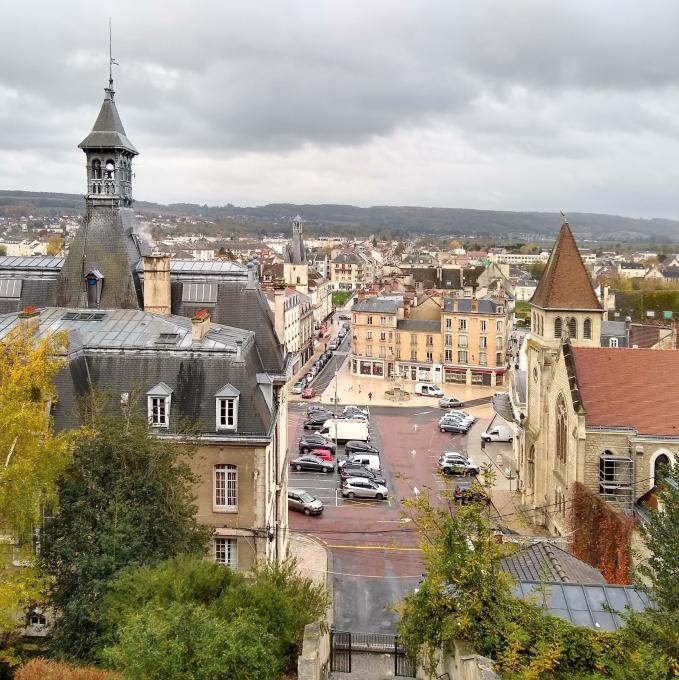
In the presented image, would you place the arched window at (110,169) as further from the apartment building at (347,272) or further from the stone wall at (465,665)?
the apartment building at (347,272)

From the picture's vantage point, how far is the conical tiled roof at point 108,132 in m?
34.0

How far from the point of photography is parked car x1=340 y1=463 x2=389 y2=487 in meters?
46.7

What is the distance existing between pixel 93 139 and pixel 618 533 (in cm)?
2909

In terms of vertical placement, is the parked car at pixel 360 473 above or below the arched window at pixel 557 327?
below

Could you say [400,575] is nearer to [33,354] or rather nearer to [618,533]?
[618,533]

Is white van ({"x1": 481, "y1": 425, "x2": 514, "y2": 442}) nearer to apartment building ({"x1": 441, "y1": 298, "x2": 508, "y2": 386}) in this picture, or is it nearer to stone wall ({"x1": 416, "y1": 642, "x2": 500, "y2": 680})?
apartment building ({"x1": 441, "y1": 298, "x2": 508, "y2": 386})

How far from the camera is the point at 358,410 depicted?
6581 cm

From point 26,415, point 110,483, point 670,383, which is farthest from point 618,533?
point 26,415

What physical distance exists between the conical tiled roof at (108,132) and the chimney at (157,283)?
621 centimetres

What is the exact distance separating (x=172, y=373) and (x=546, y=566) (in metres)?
14.2

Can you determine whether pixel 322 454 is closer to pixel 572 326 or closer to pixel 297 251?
pixel 572 326

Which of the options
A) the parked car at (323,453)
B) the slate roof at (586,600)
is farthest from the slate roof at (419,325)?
the slate roof at (586,600)

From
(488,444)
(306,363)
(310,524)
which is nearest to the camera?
(310,524)

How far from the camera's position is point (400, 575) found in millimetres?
33875
